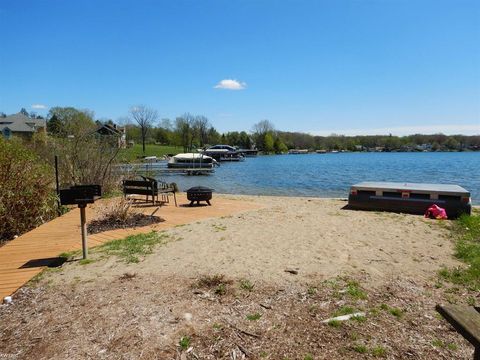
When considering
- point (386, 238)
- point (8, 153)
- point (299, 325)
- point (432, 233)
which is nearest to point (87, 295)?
point (299, 325)

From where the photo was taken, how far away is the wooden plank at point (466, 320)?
192 cm

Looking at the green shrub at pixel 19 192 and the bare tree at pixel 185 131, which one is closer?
the green shrub at pixel 19 192

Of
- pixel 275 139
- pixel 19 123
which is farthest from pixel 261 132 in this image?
pixel 19 123

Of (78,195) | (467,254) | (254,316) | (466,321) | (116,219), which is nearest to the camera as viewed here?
(466,321)

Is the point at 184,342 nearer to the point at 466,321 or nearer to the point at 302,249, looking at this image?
the point at 466,321

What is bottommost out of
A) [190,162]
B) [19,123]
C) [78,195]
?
[190,162]

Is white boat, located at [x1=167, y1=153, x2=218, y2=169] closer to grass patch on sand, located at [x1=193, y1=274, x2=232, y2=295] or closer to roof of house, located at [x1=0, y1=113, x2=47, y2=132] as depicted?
roof of house, located at [x1=0, y1=113, x2=47, y2=132]

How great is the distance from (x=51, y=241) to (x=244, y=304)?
14.4ft

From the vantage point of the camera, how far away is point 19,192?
288 inches

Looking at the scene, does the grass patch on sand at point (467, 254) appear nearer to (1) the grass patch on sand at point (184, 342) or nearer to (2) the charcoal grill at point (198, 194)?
(1) the grass patch on sand at point (184, 342)

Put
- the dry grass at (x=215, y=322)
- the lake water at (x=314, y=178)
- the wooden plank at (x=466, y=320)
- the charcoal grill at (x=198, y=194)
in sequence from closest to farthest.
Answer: the wooden plank at (x=466, y=320), the dry grass at (x=215, y=322), the charcoal grill at (x=198, y=194), the lake water at (x=314, y=178)

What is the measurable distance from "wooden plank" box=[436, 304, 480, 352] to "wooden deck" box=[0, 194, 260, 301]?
446cm

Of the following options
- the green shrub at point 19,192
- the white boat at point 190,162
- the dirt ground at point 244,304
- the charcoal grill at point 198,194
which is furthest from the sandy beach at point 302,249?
the white boat at point 190,162

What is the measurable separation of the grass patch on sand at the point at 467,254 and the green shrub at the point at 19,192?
7.56 m
